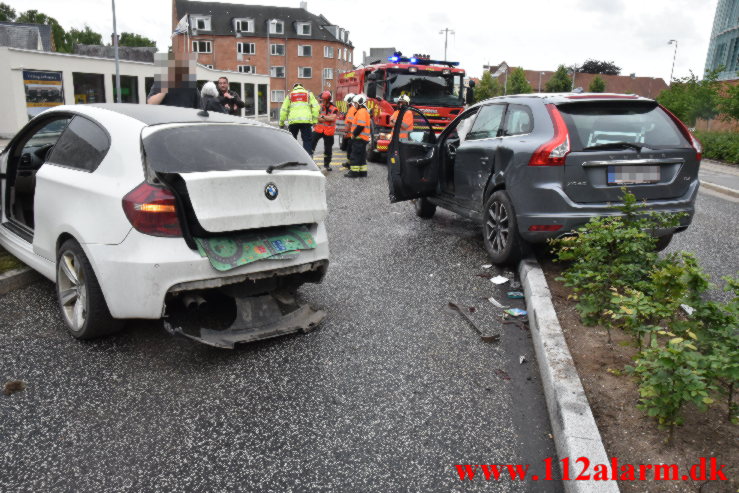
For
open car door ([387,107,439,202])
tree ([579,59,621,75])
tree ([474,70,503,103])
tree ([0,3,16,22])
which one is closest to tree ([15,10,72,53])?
tree ([0,3,16,22])

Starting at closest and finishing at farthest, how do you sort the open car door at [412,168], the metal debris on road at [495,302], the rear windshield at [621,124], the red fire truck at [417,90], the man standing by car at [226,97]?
the metal debris on road at [495,302]
the rear windshield at [621,124]
the open car door at [412,168]
the man standing by car at [226,97]
the red fire truck at [417,90]

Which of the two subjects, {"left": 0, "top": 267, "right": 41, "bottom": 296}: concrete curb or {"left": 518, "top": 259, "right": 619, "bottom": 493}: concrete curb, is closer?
{"left": 518, "top": 259, "right": 619, "bottom": 493}: concrete curb

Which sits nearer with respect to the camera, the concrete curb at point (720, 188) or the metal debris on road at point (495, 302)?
the metal debris on road at point (495, 302)

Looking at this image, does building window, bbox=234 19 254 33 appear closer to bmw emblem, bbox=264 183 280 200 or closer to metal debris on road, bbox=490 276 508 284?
metal debris on road, bbox=490 276 508 284

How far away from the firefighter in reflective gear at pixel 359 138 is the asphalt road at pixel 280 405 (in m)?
8.16

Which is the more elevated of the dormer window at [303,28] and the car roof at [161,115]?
the dormer window at [303,28]

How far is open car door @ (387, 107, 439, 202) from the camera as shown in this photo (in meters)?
7.32

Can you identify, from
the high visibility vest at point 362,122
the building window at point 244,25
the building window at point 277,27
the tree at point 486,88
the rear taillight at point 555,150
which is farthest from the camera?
the tree at point 486,88

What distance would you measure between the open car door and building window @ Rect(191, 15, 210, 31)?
7065cm

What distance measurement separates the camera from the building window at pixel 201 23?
70131 mm

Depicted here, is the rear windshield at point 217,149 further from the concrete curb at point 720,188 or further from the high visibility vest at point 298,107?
the concrete curb at point 720,188

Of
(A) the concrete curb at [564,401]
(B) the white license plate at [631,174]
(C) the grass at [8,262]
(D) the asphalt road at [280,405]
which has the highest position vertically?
(B) the white license plate at [631,174]

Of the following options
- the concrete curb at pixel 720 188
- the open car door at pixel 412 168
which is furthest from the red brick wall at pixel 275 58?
the open car door at pixel 412 168

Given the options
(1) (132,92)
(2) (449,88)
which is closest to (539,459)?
(2) (449,88)
